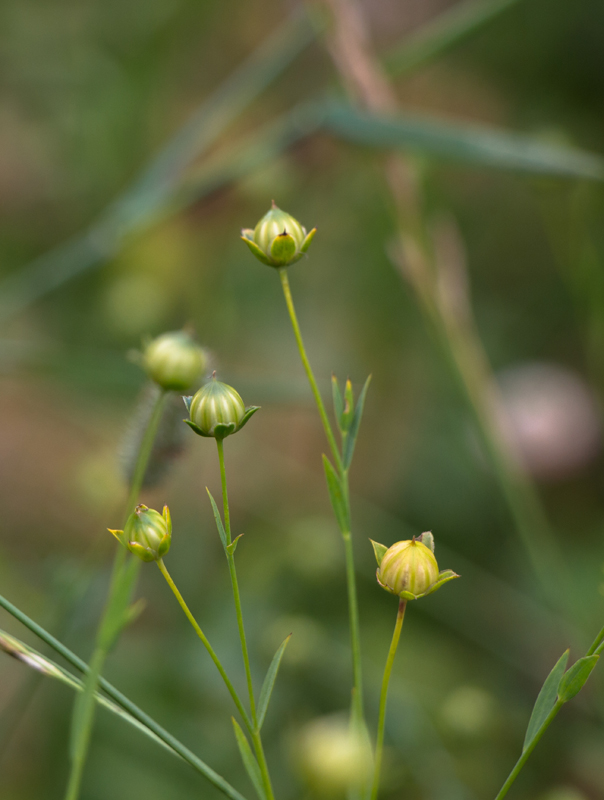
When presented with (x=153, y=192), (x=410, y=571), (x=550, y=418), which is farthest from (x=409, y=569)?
(x=550, y=418)

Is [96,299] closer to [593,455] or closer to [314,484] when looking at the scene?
[314,484]

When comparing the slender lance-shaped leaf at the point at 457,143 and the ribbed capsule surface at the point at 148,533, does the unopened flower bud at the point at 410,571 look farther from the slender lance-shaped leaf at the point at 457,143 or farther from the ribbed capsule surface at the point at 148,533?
the slender lance-shaped leaf at the point at 457,143

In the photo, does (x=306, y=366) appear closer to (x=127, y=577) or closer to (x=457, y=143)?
(x=127, y=577)

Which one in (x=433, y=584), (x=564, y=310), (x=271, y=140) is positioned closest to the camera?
(x=433, y=584)

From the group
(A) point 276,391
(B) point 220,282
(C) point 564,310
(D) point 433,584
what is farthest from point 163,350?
(C) point 564,310

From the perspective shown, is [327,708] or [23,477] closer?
[327,708]

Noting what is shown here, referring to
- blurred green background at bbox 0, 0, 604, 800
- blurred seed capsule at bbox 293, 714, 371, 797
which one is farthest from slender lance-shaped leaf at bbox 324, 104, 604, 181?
blurred seed capsule at bbox 293, 714, 371, 797
